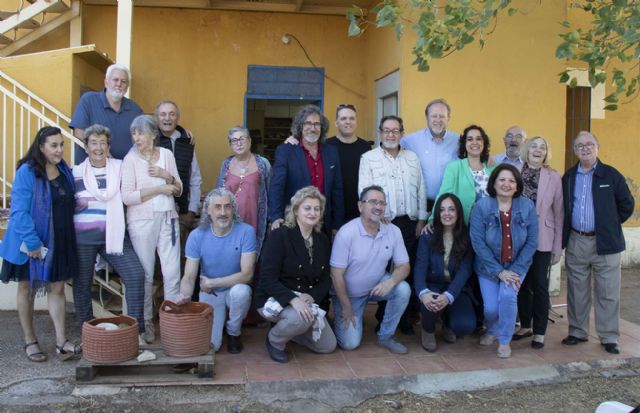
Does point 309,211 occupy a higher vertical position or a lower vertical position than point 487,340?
higher

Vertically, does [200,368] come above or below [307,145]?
below

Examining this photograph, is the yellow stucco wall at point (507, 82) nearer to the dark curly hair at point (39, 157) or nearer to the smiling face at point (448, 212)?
the smiling face at point (448, 212)

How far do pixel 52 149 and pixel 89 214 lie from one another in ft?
1.86

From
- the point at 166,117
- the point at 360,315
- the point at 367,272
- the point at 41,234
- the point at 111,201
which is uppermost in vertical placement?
the point at 166,117

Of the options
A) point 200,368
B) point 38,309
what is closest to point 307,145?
point 200,368

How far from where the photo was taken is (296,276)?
4477 mm

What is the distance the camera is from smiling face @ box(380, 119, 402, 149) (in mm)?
4941

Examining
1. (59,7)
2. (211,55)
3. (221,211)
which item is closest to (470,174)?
(221,211)

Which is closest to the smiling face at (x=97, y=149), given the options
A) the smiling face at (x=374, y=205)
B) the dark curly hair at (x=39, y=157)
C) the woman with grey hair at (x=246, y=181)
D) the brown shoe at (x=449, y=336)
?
the dark curly hair at (x=39, y=157)

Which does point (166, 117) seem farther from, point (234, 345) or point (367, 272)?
point (367, 272)

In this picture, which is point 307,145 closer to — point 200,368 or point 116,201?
point 116,201

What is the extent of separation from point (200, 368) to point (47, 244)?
1.46 meters

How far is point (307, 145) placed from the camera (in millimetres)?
4957

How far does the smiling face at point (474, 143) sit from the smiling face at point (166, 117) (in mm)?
2546
